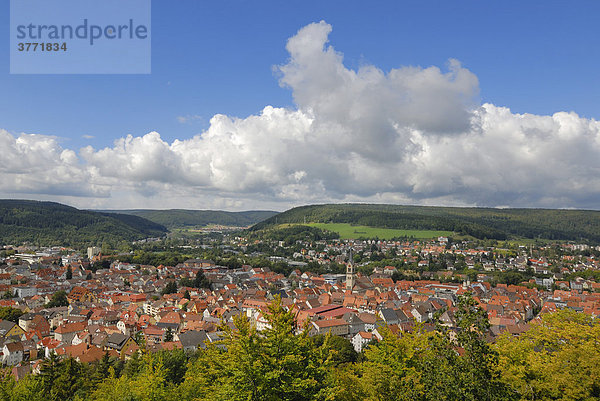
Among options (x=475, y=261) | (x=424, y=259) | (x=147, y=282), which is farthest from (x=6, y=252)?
(x=475, y=261)

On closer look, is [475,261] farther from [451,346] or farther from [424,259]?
[451,346]

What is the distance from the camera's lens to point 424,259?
111125mm

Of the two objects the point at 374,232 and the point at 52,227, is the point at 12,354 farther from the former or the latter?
the point at 52,227

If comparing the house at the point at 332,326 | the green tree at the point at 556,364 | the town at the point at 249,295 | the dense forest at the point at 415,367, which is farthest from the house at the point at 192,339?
the green tree at the point at 556,364

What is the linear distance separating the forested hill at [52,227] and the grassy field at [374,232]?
303ft

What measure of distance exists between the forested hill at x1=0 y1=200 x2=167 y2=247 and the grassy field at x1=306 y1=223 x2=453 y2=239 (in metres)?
92.3

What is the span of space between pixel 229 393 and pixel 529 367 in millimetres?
9709

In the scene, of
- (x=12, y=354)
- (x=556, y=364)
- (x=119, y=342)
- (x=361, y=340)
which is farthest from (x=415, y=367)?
(x=12, y=354)

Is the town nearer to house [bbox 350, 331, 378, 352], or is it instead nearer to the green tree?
house [bbox 350, 331, 378, 352]

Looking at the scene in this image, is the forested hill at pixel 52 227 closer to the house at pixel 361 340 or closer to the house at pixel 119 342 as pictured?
the house at pixel 119 342

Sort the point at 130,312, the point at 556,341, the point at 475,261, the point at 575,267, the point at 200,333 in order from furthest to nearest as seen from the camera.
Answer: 1. the point at 475,261
2. the point at 575,267
3. the point at 130,312
4. the point at 200,333
5. the point at 556,341

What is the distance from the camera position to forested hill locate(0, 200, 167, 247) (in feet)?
501

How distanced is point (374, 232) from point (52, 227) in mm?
138326

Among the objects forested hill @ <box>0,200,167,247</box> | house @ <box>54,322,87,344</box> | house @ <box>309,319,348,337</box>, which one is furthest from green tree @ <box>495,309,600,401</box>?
forested hill @ <box>0,200,167,247</box>
